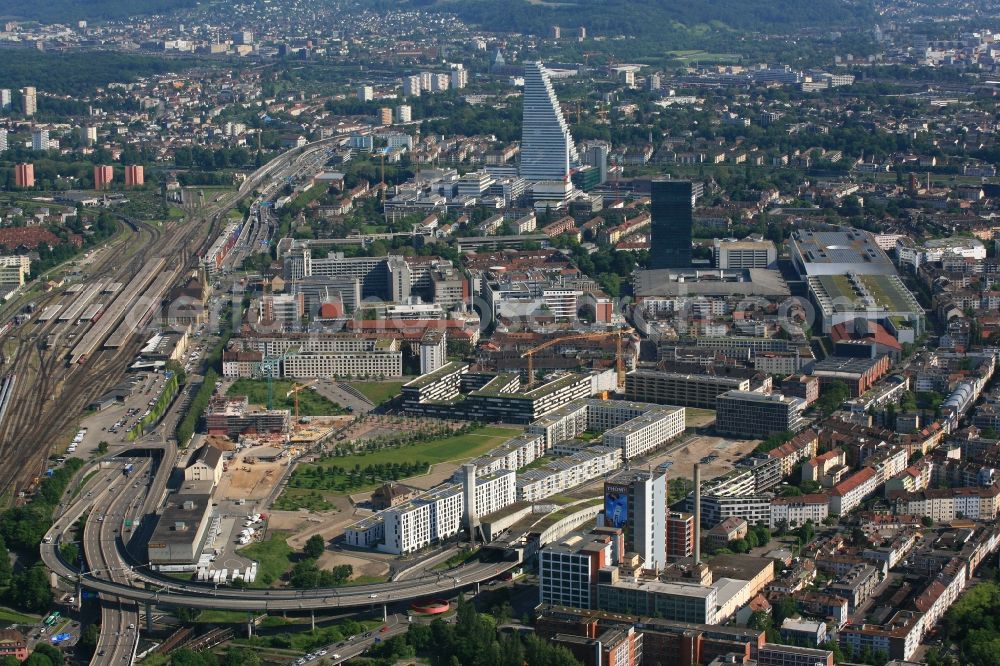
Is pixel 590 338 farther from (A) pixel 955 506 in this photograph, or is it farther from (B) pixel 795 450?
(A) pixel 955 506

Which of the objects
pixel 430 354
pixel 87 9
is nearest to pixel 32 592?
pixel 430 354

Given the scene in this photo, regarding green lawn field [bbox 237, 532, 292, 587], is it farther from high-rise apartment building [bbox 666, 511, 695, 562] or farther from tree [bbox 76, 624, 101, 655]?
high-rise apartment building [bbox 666, 511, 695, 562]

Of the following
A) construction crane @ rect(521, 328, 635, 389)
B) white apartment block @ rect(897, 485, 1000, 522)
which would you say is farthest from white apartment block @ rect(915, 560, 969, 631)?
construction crane @ rect(521, 328, 635, 389)

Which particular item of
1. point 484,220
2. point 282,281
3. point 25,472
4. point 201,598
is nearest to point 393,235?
point 484,220

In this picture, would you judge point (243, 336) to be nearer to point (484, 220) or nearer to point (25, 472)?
point (25, 472)

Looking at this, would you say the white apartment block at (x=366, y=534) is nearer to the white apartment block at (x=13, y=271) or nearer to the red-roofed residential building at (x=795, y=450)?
the red-roofed residential building at (x=795, y=450)

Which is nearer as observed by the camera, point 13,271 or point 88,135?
point 13,271
